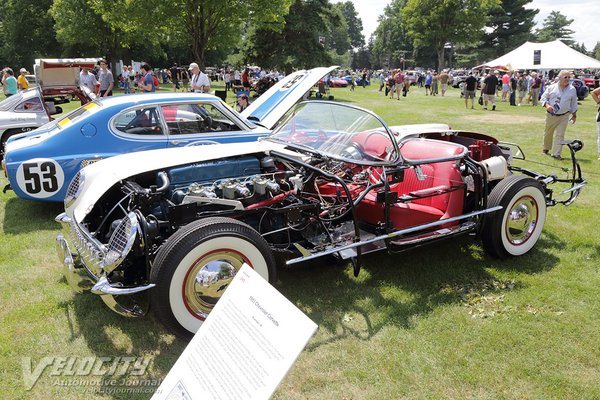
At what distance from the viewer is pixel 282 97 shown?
768 centimetres

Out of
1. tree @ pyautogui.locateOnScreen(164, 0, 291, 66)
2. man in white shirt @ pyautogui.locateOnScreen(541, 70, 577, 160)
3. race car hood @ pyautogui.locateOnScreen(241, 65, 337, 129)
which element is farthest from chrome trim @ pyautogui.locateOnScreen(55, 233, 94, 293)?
tree @ pyautogui.locateOnScreen(164, 0, 291, 66)

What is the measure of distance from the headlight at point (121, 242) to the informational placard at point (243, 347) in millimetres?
1261

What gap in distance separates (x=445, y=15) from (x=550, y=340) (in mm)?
53744

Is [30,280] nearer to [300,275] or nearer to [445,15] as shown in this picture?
[300,275]

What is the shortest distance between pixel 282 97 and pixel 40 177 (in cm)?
372

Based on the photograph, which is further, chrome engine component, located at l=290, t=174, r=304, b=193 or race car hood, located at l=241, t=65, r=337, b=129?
race car hood, located at l=241, t=65, r=337, b=129

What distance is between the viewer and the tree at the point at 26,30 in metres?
40.3

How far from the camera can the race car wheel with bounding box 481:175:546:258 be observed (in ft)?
15.3

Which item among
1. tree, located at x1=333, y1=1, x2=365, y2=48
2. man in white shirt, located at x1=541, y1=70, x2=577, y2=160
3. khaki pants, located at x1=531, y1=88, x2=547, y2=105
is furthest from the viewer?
tree, located at x1=333, y1=1, x2=365, y2=48

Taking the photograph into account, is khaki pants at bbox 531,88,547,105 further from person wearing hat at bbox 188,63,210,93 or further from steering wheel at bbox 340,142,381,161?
→ steering wheel at bbox 340,142,381,161

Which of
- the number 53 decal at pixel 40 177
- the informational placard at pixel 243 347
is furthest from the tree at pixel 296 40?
the informational placard at pixel 243 347

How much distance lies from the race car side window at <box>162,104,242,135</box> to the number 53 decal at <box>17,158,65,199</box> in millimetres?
1496

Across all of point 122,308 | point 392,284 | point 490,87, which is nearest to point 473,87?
point 490,87

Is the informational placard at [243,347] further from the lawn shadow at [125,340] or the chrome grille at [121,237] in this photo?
the chrome grille at [121,237]
